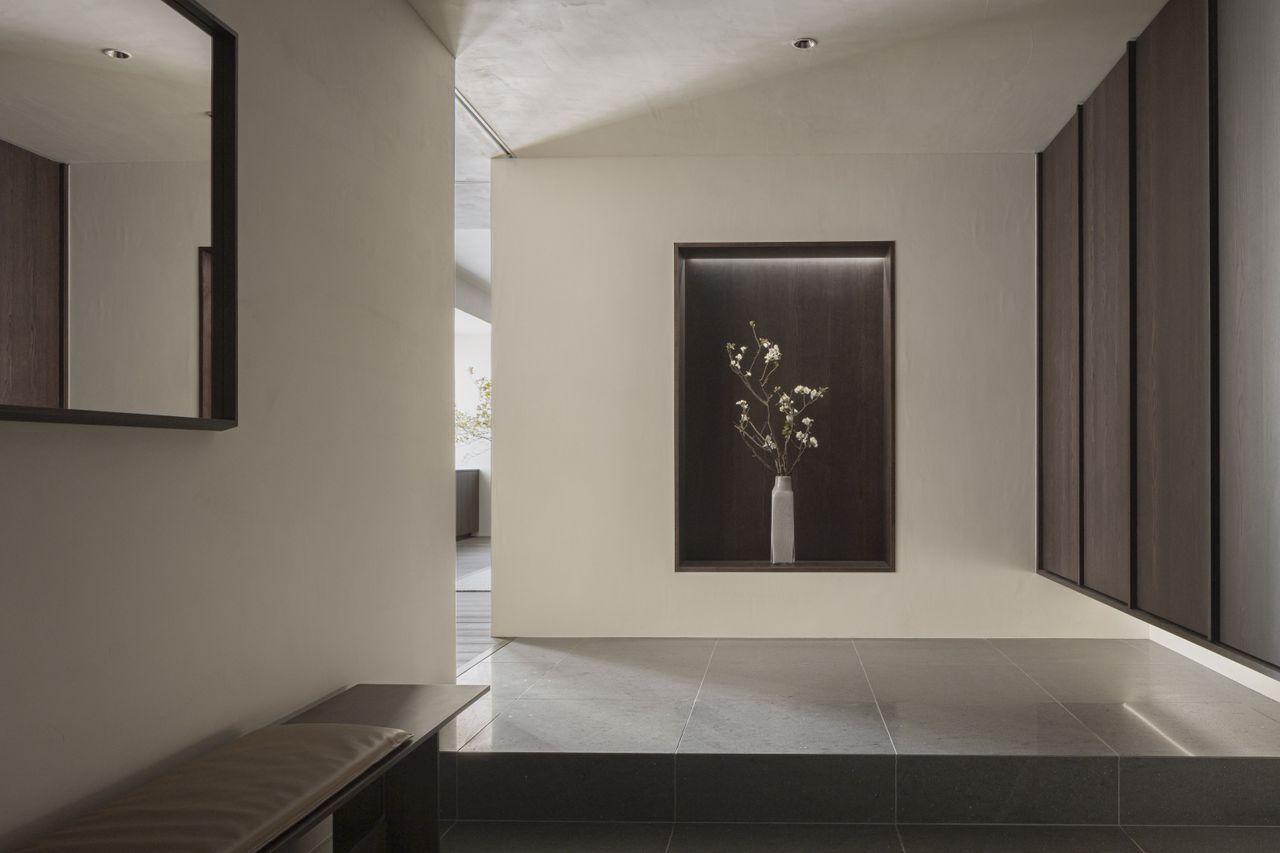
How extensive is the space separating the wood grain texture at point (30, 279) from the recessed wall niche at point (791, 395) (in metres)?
3.86

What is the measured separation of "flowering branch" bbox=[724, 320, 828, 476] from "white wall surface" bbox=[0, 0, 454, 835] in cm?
206

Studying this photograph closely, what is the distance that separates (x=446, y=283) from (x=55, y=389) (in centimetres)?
213

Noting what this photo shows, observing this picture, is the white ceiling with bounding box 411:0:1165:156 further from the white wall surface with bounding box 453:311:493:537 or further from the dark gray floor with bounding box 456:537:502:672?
the white wall surface with bounding box 453:311:493:537

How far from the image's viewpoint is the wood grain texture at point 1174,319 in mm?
2955

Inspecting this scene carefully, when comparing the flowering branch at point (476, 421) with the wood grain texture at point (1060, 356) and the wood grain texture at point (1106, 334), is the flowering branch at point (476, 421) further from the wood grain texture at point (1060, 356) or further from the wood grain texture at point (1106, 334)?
the wood grain texture at point (1106, 334)

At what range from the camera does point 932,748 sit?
3.02 m

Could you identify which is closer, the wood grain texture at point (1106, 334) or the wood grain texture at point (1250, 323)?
the wood grain texture at point (1250, 323)

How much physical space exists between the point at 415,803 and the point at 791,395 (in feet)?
10.7

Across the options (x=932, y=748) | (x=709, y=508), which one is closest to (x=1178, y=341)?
(x=932, y=748)

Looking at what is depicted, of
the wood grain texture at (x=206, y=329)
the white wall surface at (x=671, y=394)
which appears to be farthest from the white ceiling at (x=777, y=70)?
the wood grain texture at (x=206, y=329)

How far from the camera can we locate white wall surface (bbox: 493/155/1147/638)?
497cm

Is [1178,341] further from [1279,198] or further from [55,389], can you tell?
[55,389]

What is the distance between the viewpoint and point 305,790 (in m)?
1.77

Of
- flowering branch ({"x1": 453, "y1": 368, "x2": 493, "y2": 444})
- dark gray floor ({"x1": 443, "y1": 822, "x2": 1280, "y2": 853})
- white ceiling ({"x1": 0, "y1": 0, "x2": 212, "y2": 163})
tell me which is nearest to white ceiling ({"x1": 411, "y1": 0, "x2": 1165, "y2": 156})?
white ceiling ({"x1": 0, "y1": 0, "x2": 212, "y2": 163})
